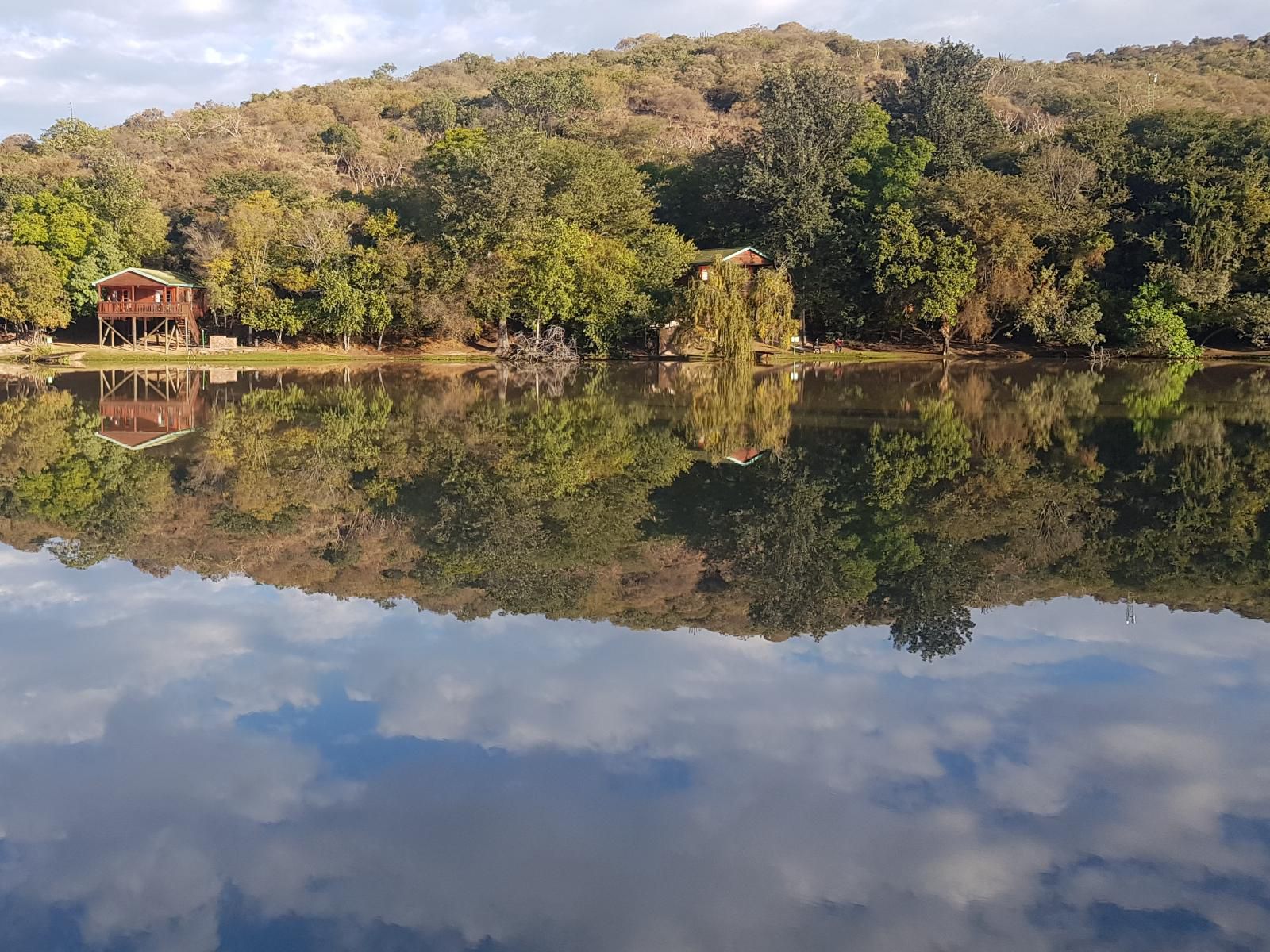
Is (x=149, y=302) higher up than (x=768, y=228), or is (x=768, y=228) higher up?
(x=768, y=228)

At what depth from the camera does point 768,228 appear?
6188 cm

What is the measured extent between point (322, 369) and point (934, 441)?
35322 millimetres

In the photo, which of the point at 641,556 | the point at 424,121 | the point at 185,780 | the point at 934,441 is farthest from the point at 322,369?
the point at 424,121

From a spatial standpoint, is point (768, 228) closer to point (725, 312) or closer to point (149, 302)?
point (725, 312)

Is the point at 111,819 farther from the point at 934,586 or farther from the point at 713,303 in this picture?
the point at 713,303

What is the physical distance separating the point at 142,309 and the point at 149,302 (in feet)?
1.66

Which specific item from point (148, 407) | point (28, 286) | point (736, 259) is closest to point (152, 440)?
point (148, 407)

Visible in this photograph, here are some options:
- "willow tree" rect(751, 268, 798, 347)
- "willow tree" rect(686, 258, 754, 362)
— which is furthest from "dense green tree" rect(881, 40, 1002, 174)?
"willow tree" rect(686, 258, 754, 362)

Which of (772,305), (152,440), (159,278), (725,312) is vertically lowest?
(152,440)

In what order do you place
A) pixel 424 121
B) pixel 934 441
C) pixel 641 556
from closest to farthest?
pixel 641 556
pixel 934 441
pixel 424 121

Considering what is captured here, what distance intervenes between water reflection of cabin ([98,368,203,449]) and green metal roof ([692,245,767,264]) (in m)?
27.6

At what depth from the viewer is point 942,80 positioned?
230 ft

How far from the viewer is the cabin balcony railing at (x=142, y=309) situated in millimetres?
57906

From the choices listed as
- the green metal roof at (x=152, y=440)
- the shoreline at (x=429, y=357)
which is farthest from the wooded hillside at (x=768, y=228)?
the green metal roof at (x=152, y=440)
